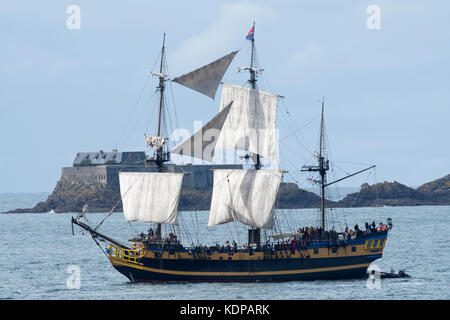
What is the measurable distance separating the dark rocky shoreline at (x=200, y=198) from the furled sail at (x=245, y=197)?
10246cm

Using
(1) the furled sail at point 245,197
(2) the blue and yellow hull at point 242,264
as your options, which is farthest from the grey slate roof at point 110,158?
(2) the blue and yellow hull at point 242,264

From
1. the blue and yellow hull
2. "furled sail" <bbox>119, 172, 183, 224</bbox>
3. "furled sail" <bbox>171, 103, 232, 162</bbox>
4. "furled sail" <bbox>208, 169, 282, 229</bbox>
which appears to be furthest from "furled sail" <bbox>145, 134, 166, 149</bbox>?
the blue and yellow hull

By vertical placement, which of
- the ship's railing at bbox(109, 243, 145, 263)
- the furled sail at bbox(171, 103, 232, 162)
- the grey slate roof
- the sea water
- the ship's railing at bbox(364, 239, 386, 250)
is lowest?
the sea water

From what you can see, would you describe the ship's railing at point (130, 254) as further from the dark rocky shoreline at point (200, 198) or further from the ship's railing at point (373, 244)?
the dark rocky shoreline at point (200, 198)

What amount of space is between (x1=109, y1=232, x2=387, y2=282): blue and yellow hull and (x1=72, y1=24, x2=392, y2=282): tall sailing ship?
65 mm

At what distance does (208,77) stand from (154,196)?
9.08 metres

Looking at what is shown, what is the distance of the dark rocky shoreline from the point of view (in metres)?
166

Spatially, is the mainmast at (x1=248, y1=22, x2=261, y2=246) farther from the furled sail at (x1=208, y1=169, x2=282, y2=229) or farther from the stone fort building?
the stone fort building

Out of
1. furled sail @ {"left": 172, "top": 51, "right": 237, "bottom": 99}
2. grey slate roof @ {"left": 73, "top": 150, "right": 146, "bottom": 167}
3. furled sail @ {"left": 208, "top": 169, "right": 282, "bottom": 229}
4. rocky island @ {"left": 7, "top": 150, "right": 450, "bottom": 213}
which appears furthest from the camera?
Result: grey slate roof @ {"left": 73, "top": 150, "right": 146, "bottom": 167}

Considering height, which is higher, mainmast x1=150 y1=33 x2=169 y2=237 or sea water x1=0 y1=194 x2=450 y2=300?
mainmast x1=150 y1=33 x2=169 y2=237

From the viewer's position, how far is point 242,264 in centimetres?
5469
